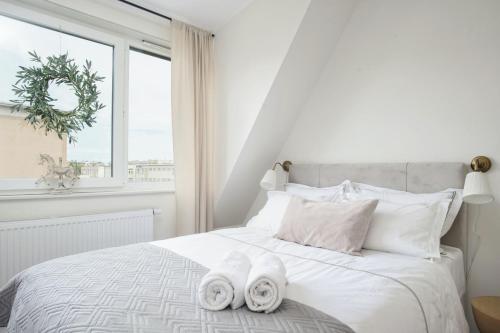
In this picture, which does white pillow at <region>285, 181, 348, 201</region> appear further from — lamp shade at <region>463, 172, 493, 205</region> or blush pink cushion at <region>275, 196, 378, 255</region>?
lamp shade at <region>463, 172, 493, 205</region>

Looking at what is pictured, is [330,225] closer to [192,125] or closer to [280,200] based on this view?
[280,200]

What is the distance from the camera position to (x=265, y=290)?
1.04 meters

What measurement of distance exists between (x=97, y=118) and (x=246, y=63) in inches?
55.3

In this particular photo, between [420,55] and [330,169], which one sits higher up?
[420,55]

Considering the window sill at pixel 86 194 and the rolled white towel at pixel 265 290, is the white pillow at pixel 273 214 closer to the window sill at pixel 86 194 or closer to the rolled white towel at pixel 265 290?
the window sill at pixel 86 194

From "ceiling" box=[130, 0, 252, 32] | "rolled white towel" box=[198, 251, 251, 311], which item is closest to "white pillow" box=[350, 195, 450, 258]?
"rolled white towel" box=[198, 251, 251, 311]

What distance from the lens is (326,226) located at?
70.9 inches

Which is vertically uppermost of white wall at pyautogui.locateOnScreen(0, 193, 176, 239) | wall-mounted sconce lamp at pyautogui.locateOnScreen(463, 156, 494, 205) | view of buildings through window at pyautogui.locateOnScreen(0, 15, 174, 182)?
view of buildings through window at pyautogui.locateOnScreen(0, 15, 174, 182)

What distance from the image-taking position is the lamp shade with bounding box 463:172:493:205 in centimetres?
159

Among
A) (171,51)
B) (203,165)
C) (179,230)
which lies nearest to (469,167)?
(203,165)

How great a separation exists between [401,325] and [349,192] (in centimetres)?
124

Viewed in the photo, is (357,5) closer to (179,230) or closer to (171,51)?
(171,51)

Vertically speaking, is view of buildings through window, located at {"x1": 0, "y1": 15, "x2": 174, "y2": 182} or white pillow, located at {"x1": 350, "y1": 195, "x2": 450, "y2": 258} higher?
view of buildings through window, located at {"x1": 0, "y1": 15, "x2": 174, "y2": 182}

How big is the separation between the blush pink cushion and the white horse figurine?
5.61 ft
